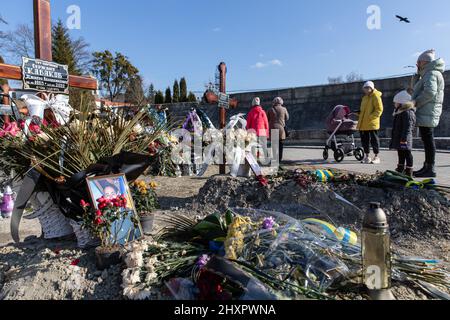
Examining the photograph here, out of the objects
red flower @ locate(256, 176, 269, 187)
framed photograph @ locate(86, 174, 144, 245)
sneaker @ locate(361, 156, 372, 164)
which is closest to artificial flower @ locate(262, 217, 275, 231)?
framed photograph @ locate(86, 174, 144, 245)

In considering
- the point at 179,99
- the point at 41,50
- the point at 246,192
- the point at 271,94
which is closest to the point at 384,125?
the point at 271,94

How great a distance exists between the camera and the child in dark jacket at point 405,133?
5020 millimetres

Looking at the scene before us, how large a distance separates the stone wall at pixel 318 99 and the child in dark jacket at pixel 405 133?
461 inches

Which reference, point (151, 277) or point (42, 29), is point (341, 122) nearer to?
point (42, 29)

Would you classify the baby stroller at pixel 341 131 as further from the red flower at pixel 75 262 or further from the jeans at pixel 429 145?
the red flower at pixel 75 262

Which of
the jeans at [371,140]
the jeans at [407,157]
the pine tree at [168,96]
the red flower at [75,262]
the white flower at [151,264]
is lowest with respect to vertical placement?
the red flower at [75,262]

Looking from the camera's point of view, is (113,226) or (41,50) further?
(41,50)

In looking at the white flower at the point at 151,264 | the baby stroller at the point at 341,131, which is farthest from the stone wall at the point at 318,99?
the white flower at the point at 151,264

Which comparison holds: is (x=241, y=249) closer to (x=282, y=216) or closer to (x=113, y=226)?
(x=282, y=216)

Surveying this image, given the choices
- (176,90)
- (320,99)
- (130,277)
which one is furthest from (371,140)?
(176,90)

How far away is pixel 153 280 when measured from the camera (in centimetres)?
187

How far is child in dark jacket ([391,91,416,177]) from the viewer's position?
502cm

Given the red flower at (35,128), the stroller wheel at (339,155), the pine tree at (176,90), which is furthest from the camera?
the pine tree at (176,90)
